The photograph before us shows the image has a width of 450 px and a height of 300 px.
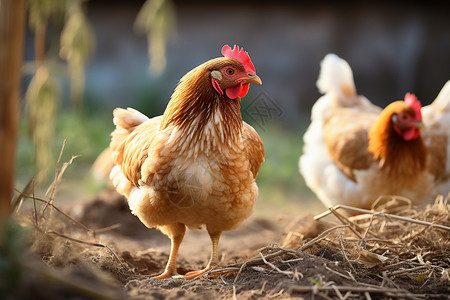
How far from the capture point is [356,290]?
204cm

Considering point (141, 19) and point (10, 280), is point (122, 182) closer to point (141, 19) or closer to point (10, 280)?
point (10, 280)

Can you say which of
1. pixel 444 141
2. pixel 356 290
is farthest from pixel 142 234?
pixel 444 141

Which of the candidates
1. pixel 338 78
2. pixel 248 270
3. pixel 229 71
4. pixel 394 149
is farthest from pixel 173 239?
pixel 338 78

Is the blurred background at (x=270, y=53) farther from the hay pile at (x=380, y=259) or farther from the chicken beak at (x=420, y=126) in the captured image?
the hay pile at (x=380, y=259)

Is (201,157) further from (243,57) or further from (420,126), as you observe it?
(420,126)

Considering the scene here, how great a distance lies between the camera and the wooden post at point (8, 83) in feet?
5.22

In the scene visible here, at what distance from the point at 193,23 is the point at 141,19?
1.22 m

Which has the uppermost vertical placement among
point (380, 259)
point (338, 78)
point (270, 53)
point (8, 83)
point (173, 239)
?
point (270, 53)

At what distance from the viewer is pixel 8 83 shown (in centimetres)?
160

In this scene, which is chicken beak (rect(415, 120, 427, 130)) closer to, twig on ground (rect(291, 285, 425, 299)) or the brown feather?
the brown feather

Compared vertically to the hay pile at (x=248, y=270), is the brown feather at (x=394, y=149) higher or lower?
higher

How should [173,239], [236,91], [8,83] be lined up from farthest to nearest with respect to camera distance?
[173,239]
[236,91]
[8,83]

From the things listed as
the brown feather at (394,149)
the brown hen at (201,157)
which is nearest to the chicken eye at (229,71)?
the brown hen at (201,157)

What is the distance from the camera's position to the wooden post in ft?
5.22
